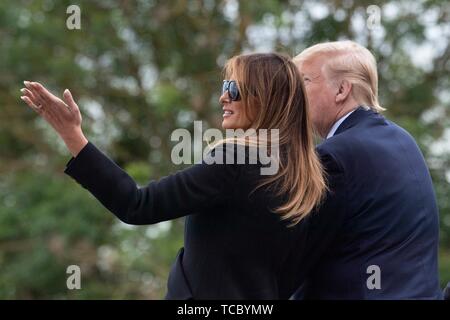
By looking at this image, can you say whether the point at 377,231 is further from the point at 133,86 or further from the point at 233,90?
the point at 133,86

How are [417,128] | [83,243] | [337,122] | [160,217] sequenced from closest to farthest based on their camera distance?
[160,217] → [337,122] → [417,128] → [83,243]

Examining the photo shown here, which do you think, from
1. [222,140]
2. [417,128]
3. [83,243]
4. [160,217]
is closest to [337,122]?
[222,140]

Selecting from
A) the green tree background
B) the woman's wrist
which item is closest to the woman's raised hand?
the woman's wrist

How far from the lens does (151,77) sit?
1039 centimetres

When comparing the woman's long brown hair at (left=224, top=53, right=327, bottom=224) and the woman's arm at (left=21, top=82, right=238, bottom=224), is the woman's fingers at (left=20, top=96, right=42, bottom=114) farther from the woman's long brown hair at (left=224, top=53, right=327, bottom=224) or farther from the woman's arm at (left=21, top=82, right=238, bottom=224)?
the woman's long brown hair at (left=224, top=53, right=327, bottom=224)

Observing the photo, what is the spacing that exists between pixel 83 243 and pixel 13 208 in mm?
907

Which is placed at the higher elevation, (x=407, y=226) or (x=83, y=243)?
(x=83, y=243)

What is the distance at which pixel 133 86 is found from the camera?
10367 mm

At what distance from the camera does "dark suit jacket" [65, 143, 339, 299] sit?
8.36 feet

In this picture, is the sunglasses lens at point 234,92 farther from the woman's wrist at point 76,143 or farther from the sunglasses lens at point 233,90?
the woman's wrist at point 76,143

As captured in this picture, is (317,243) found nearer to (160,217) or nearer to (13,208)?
(160,217)

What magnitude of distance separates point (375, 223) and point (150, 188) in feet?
2.21

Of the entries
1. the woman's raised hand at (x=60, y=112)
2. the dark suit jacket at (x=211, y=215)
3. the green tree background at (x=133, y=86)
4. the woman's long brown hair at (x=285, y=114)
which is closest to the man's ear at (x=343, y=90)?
the woman's long brown hair at (x=285, y=114)

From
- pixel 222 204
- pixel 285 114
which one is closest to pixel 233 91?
pixel 285 114
